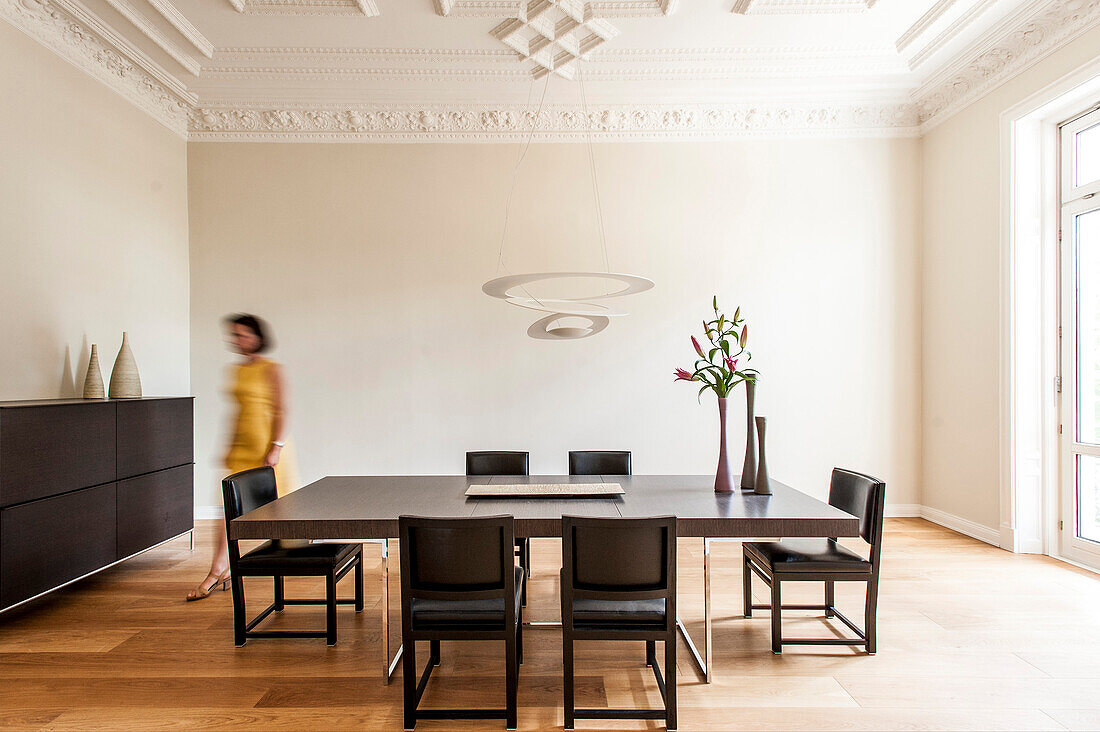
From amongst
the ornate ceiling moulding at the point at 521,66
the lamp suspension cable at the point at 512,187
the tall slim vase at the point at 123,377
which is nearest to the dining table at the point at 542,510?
the tall slim vase at the point at 123,377

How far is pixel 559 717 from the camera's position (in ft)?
7.98

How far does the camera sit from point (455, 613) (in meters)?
2.36

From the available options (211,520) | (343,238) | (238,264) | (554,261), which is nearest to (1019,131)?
(554,261)

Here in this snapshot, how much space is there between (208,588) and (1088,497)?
5734 millimetres

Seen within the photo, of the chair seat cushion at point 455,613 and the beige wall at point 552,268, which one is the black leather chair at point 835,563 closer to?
the chair seat cushion at point 455,613

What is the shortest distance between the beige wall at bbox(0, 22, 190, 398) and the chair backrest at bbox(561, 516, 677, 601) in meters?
3.65

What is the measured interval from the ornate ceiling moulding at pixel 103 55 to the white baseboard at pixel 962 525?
24.0 ft

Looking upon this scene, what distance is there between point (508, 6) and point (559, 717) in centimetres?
427

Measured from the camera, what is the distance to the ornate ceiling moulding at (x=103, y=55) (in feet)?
12.9

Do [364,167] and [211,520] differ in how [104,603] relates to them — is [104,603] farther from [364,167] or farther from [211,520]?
[364,167]

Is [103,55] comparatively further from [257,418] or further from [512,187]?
[512,187]

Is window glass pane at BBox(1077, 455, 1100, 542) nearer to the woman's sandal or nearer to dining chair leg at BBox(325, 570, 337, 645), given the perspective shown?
dining chair leg at BBox(325, 570, 337, 645)

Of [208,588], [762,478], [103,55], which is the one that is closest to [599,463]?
[762,478]

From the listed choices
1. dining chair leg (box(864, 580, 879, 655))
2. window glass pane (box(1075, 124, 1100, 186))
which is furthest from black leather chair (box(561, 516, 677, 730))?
window glass pane (box(1075, 124, 1100, 186))
